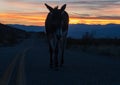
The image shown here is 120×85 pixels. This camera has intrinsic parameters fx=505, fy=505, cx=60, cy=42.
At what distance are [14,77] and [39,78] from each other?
888 millimetres

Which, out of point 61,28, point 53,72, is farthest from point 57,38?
point 53,72

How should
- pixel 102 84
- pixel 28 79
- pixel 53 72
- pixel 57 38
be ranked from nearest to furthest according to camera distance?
pixel 102 84 < pixel 28 79 < pixel 53 72 < pixel 57 38

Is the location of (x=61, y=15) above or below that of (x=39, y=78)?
above

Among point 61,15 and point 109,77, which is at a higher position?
point 61,15

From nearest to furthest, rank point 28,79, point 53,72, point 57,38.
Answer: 1. point 28,79
2. point 53,72
3. point 57,38

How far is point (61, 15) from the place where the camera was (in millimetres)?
22594

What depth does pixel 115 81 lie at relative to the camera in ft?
53.8

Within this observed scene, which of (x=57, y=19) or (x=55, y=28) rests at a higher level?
(x=57, y=19)

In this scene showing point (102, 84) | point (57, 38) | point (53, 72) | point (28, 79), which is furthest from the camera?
point (57, 38)

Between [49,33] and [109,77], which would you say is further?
[49,33]

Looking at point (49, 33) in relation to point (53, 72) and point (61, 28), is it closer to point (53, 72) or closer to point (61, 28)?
point (61, 28)

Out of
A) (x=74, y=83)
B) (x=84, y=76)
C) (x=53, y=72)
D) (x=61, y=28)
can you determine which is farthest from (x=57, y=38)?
(x=74, y=83)

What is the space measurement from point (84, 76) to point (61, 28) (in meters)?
4.66

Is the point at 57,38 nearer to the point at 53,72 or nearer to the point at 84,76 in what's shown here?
the point at 53,72
